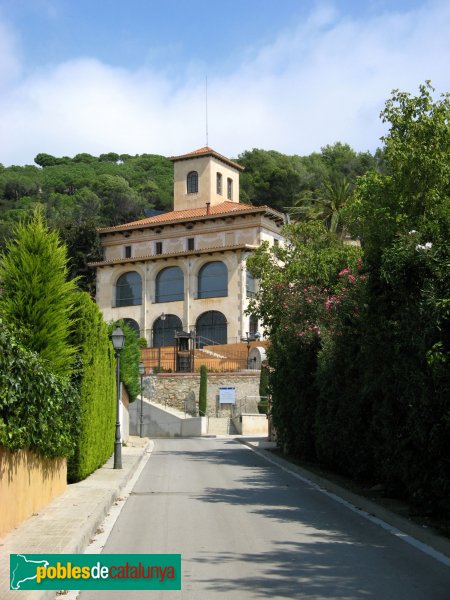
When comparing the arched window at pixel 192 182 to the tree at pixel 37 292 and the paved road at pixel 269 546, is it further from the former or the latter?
the tree at pixel 37 292

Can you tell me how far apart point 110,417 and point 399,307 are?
14.6m

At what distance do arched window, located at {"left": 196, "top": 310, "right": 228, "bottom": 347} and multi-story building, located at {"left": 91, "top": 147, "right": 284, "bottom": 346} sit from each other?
3.3 inches

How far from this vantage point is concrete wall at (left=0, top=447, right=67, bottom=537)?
406 inches

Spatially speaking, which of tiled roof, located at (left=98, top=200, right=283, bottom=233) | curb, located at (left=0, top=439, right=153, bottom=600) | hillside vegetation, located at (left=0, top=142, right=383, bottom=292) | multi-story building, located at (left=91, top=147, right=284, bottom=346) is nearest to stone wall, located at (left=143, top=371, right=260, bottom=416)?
multi-story building, located at (left=91, top=147, right=284, bottom=346)

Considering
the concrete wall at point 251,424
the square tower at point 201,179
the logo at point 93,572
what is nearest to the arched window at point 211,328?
the square tower at point 201,179

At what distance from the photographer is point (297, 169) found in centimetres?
9888

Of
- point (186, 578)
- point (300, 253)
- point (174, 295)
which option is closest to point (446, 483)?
point (186, 578)

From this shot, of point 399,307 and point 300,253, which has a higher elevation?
point 300,253

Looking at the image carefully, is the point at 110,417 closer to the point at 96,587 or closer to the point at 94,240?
the point at 96,587

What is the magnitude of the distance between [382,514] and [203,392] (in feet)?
142

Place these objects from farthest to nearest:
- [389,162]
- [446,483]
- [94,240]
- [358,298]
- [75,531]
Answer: [94,240] → [389,162] → [358,298] → [446,483] → [75,531]

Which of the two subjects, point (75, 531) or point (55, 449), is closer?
point (75, 531)

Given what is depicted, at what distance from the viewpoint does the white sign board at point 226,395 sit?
55.6 metres

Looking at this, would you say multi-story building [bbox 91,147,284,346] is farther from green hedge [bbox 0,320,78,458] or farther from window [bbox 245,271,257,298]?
green hedge [bbox 0,320,78,458]
